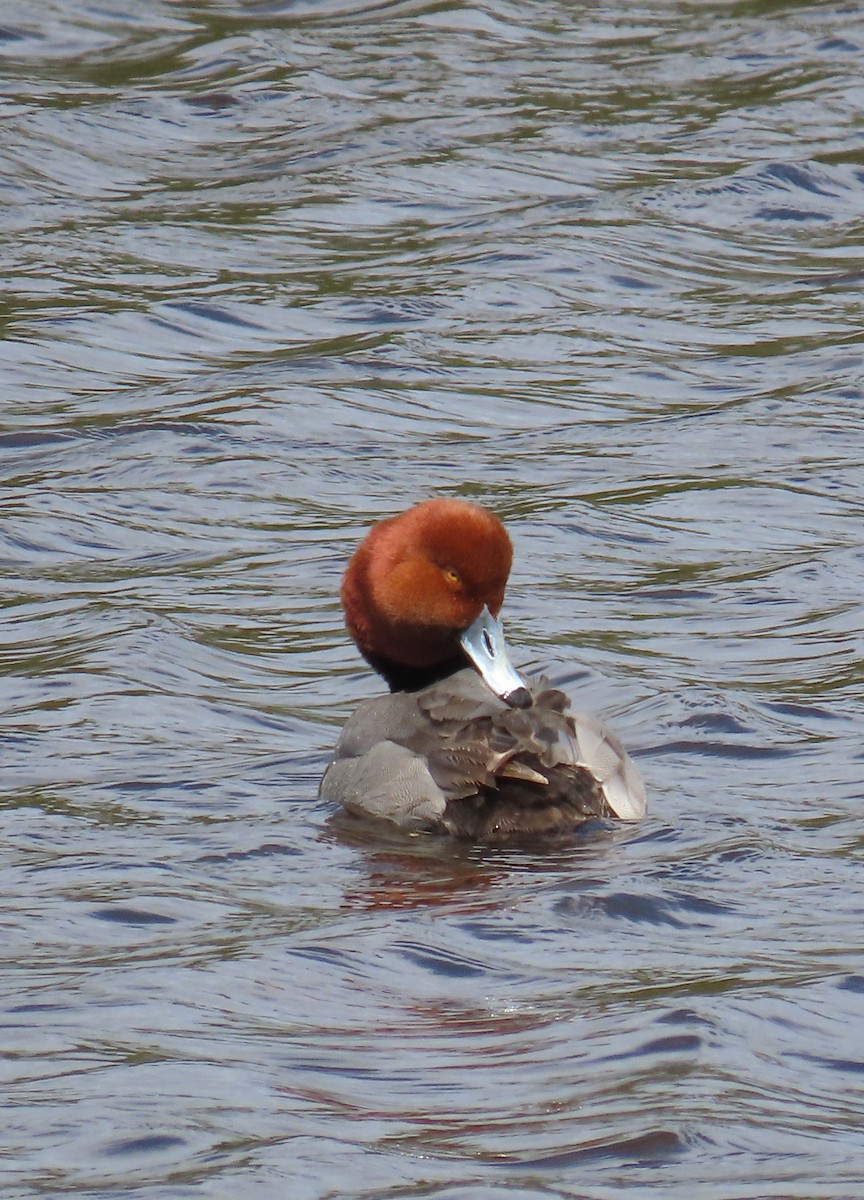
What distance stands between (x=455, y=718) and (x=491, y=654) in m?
0.50

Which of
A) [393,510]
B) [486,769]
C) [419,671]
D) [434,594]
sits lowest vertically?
[393,510]

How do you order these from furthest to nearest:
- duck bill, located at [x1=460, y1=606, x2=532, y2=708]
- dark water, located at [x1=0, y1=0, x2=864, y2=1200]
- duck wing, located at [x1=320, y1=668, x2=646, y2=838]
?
1. duck bill, located at [x1=460, y1=606, x2=532, y2=708]
2. duck wing, located at [x1=320, y1=668, x2=646, y2=838]
3. dark water, located at [x1=0, y1=0, x2=864, y2=1200]

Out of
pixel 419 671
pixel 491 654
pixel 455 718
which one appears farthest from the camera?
pixel 419 671

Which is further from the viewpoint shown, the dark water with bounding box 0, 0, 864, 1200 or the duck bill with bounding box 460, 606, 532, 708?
the duck bill with bounding box 460, 606, 532, 708

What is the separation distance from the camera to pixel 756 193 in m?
14.7

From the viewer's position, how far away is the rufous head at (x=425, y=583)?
23.5 feet

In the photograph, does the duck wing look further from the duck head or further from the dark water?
the duck head

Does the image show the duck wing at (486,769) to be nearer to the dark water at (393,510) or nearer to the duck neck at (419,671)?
the dark water at (393,510)

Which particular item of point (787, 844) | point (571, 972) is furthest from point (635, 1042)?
point (787, 844)

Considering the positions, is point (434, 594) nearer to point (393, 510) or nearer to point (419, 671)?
point (419, 671)

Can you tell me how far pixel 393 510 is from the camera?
10.2 meters

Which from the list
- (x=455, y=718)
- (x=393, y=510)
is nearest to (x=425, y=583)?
(x=455, y=718)

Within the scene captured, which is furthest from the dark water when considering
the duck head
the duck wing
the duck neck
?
the duck head

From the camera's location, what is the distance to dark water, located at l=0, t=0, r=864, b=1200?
4715mm
